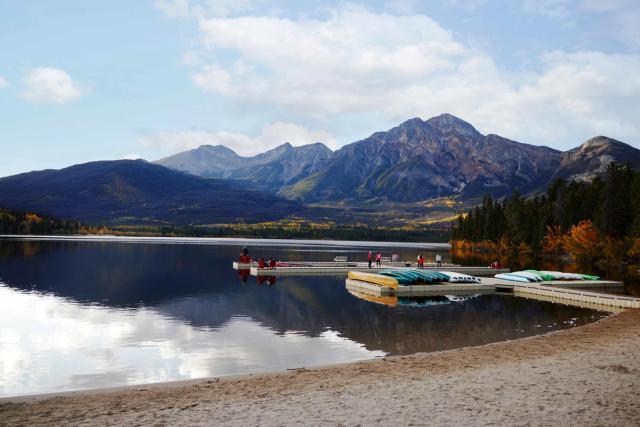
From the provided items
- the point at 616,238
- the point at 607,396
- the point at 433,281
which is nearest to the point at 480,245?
the point at 616,238

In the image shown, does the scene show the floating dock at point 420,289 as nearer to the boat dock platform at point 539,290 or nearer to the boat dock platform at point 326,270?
the boat dock platform at point 539,290

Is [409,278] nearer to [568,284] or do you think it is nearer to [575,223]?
[568,284]

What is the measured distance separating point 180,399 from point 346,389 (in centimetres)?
504


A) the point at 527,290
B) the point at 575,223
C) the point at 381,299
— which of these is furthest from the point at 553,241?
the point at 381,299

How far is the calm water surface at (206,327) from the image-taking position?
22.8 m

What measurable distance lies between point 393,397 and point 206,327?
1849 cm

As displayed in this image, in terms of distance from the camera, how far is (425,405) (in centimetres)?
1505

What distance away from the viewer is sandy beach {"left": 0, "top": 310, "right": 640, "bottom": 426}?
1398 cm

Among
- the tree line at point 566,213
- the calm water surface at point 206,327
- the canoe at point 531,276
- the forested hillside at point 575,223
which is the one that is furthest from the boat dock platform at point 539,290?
the tree line at point 566,213

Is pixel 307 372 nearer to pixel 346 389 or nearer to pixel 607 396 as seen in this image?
pixel 346 389

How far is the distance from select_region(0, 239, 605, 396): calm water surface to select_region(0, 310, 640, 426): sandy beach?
319cm

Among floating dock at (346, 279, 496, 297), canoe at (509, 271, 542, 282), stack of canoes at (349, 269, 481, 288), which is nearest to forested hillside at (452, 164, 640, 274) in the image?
canoe at (509, 271, 542, 282)

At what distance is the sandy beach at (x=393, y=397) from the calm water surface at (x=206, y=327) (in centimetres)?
319

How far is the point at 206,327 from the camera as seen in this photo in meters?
32.4
